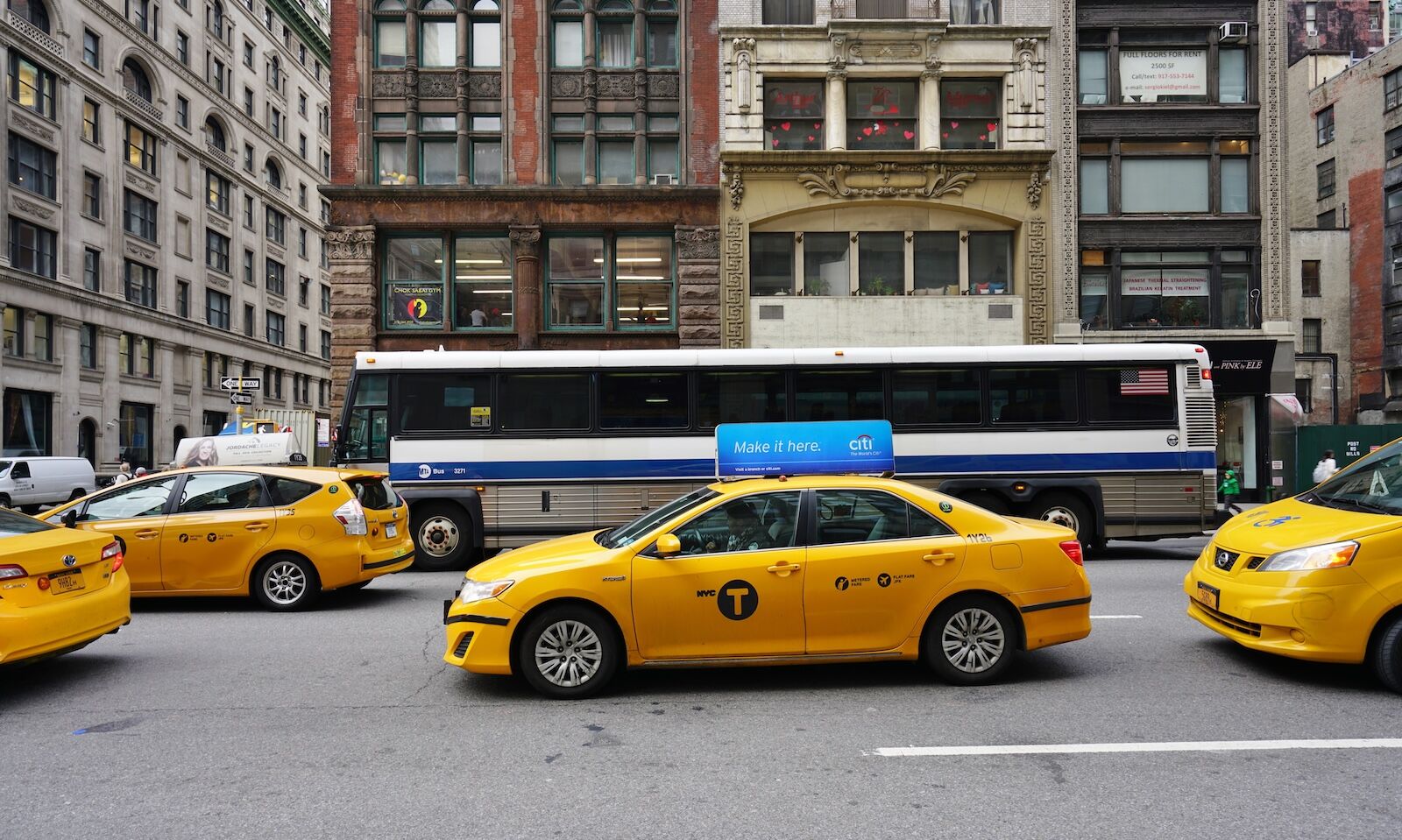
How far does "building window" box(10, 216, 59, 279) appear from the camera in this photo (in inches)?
1387

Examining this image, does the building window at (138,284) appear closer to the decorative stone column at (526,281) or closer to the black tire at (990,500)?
the decorative stone column at (526,281)

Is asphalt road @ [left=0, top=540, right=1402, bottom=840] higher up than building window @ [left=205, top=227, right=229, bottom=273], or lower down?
lower down

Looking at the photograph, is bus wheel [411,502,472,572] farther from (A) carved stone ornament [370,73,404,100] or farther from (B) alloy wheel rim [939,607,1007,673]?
(A) carved stone ornament [370,73,404,100]

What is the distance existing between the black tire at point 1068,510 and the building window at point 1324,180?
40.5m

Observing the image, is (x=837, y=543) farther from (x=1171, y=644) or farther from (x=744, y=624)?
(x=1171, y=644)

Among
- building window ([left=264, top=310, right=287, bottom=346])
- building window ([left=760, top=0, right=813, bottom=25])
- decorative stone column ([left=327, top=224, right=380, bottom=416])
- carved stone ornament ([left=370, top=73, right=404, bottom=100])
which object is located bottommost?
decorative stone column ([left=327, top=224, right=380, bottom=416])

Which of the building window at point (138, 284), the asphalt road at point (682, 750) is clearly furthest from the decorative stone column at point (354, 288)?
the building window at point (138, 284)

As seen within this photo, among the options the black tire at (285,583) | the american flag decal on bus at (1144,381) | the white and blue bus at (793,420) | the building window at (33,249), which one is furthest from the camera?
the building window at (33,249)

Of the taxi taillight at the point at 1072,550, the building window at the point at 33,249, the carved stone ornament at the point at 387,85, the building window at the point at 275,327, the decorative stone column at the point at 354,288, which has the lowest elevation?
the taxi taillight at the point at 1072,550

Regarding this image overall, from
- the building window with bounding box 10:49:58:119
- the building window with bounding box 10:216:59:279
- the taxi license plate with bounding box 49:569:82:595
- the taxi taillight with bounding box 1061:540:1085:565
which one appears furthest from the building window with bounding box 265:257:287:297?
the taxi taillight with bounding box 1061:540:1085:565

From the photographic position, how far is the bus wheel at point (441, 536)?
40.4 ft

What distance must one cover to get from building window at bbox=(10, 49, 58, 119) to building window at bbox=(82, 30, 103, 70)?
2569mm

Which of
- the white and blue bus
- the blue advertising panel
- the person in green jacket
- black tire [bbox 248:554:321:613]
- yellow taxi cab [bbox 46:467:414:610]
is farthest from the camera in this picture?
the person in green jacket

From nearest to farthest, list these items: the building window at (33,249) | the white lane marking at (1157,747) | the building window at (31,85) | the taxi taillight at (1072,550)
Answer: the white lane marking at (1157,747)
the taxi taillight at (1072,550)
the building window at (31,85)
the building window at (33,249)
